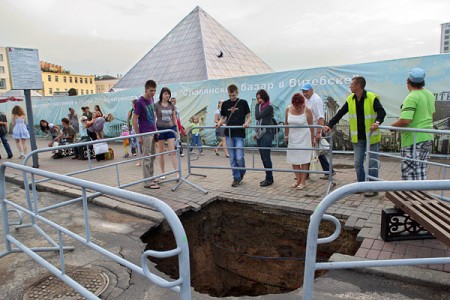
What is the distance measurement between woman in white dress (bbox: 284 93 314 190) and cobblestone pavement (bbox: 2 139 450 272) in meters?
0.47

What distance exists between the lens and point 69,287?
2.87 metres

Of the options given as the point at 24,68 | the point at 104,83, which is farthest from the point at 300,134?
the point at 104,83

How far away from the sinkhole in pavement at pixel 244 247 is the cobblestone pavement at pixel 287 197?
0.55 feet

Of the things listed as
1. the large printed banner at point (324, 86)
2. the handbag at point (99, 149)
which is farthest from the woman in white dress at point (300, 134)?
the handbag at point (99, 149)

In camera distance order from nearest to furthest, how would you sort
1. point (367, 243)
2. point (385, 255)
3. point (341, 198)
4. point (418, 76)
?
point (341, 198) < point (385, 255) < point (367, 243) < point (418, 76)

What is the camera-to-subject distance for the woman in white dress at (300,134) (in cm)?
539

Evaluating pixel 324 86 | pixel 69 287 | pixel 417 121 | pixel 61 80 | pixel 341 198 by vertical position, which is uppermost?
pixel 61 80

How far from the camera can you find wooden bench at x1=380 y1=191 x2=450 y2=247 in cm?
282

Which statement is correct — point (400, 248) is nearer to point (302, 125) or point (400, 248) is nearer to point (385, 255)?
point (385, 255)

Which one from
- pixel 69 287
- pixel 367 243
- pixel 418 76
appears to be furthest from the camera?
pixel 418 76

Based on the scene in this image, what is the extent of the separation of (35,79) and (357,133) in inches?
325

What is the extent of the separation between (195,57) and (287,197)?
1590cm

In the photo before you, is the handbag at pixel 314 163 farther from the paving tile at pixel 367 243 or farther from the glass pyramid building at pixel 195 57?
the glass pyramid building at pixel 195 57

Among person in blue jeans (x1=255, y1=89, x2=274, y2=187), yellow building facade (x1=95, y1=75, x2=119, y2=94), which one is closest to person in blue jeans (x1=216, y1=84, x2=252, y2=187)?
person in blue jeans (x1=255, y1=89, x2=274, y2=187)
